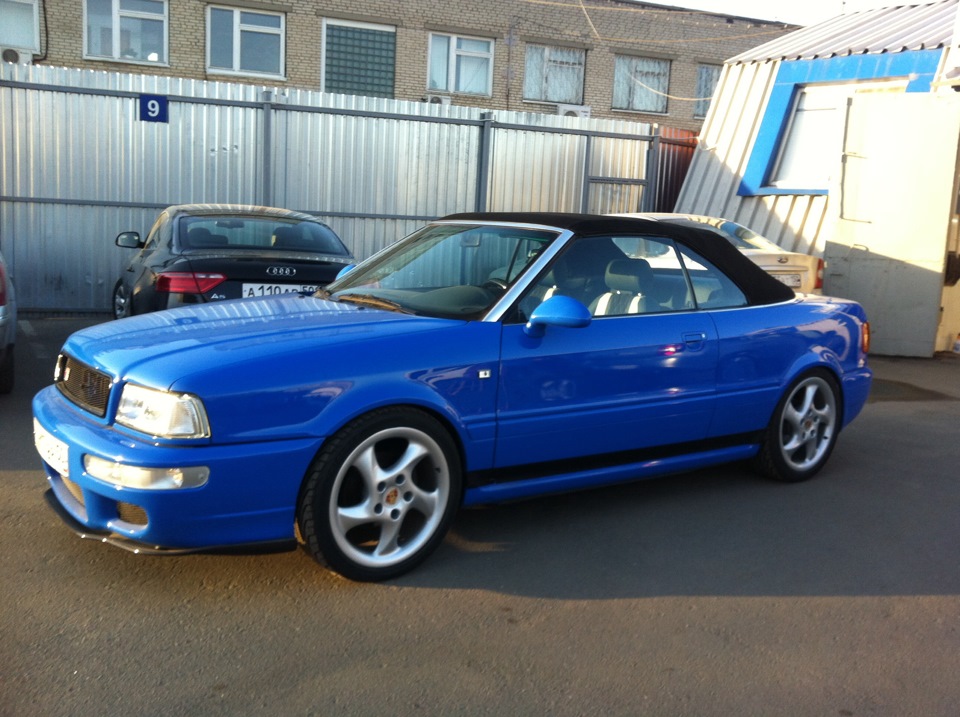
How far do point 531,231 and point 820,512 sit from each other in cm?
208

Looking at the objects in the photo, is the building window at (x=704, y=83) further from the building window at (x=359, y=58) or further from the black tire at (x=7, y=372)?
the black tire at (x=7, y=372)

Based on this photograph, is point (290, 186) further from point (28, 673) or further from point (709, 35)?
point (709, 35)

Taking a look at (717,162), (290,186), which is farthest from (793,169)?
(290,186)

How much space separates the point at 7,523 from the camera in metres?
4.55

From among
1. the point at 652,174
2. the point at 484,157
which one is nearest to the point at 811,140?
the point at 652,174

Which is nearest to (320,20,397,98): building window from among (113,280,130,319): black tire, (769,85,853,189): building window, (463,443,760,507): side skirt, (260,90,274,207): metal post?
(260,90,274,207): metal post

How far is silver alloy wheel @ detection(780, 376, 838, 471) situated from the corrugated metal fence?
8952mm

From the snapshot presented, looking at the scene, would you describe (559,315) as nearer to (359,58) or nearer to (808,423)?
(808,423)

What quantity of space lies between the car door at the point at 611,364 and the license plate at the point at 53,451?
170 cm

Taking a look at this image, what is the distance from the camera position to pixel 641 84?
85.0 feet

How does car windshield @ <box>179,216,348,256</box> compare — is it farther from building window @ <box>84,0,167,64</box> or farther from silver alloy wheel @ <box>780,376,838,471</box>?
building window @ <box>84,0,167,64</box>

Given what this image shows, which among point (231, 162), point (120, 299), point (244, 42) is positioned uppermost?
point (244, 42)

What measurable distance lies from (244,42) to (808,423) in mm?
19186

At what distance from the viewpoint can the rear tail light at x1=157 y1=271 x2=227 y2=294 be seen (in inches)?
290
